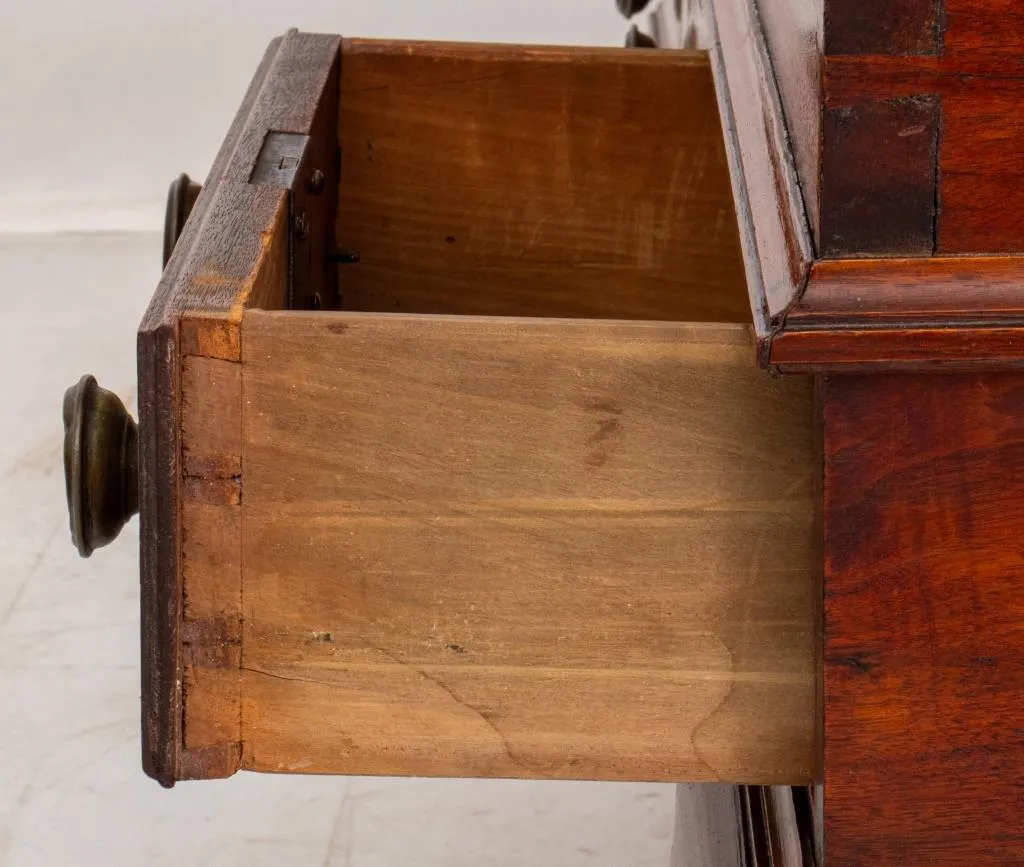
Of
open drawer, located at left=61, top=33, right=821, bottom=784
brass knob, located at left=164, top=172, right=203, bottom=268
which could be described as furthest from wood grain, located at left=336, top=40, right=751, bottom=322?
open drawer, located at left=61, top=33, right=821, bottom=784

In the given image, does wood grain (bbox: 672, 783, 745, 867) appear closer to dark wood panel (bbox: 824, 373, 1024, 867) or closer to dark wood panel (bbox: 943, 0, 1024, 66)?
dark wood panel (bbox: 824, 373, 1024, 867)

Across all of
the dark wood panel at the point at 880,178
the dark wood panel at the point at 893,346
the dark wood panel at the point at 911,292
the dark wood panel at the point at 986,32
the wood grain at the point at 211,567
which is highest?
the dark wood panel at the point at 986,32

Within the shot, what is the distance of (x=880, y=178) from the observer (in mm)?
581

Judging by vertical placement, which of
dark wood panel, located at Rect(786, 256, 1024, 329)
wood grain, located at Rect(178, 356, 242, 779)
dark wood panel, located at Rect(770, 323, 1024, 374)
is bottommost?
wood grain, located at Rect(178, 356, 242, 779)

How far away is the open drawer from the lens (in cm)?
66

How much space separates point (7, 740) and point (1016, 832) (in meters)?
1.13

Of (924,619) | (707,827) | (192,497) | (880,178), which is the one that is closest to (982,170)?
(880,178)

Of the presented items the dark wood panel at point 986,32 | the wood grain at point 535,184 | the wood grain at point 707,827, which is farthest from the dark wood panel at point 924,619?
the wood grain at point 535,184

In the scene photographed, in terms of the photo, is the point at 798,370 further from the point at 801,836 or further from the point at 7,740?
the point at 7,740

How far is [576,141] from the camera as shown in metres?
1.14

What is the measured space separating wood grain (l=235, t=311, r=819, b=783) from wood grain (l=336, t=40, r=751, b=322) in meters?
0.49

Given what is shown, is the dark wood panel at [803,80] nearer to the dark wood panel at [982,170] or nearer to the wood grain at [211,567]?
the dark wood panel at [982,170]

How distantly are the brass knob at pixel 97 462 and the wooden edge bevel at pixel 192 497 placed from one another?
0.05 metres

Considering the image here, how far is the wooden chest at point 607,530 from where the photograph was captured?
0.63 metres
